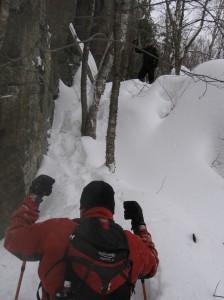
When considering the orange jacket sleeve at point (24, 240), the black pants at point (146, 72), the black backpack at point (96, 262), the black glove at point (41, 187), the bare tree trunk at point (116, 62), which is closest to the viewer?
the black backpack at point (96, 262)

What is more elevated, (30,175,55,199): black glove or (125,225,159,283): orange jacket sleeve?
(30,175,55,199): black glove

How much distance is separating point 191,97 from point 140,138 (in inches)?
54.0

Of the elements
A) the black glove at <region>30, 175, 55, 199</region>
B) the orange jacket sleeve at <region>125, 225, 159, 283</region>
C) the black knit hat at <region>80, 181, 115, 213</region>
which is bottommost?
the orange jacket sleeve at <region>125, 225, 159, 283</region>

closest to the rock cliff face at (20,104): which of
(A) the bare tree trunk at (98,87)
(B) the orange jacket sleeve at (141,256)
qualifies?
(A) the bare tree trunk at (98,87)

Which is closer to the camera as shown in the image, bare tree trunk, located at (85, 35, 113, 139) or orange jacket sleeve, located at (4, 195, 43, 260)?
orange jacket sleeve, located at (4, 195, 43, 260)

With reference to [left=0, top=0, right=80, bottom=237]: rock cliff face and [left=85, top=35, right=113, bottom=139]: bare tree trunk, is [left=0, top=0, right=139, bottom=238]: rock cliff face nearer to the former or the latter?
[left=0, top=0, right=80, bottom=237]: rock cliff face

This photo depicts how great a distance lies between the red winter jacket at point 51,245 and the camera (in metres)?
2.68

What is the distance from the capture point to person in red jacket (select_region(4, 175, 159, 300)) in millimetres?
2635

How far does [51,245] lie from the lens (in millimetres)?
2680

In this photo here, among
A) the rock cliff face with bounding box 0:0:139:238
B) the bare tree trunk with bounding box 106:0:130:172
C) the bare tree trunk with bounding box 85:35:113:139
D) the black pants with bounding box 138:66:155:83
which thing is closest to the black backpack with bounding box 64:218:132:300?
the rock cliff face with bounding box 0:0:139:238

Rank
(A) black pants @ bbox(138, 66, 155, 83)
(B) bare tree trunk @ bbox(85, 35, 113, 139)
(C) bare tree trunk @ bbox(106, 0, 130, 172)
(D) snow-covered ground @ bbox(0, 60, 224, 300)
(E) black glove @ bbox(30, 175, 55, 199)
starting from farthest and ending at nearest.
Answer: (A) black pants @ bbox(138, 66, 155, 83) < (B) bare tree trunk @ bbox(85, 35, 113, 139) < (C) bare tree trunk @ bbox(106, 0, 130, 172) < (D) snow-covered ground @ bbox(0, 60, 224, 300) < (E) black glove @ bbox(30, 175, 55, 199)

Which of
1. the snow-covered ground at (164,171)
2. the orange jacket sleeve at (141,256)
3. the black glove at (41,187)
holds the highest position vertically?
the black glove at (41,187)

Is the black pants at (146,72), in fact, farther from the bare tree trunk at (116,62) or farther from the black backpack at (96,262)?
the black backpack at (96,262)

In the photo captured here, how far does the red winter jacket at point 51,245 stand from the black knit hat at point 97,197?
1.6 inches
